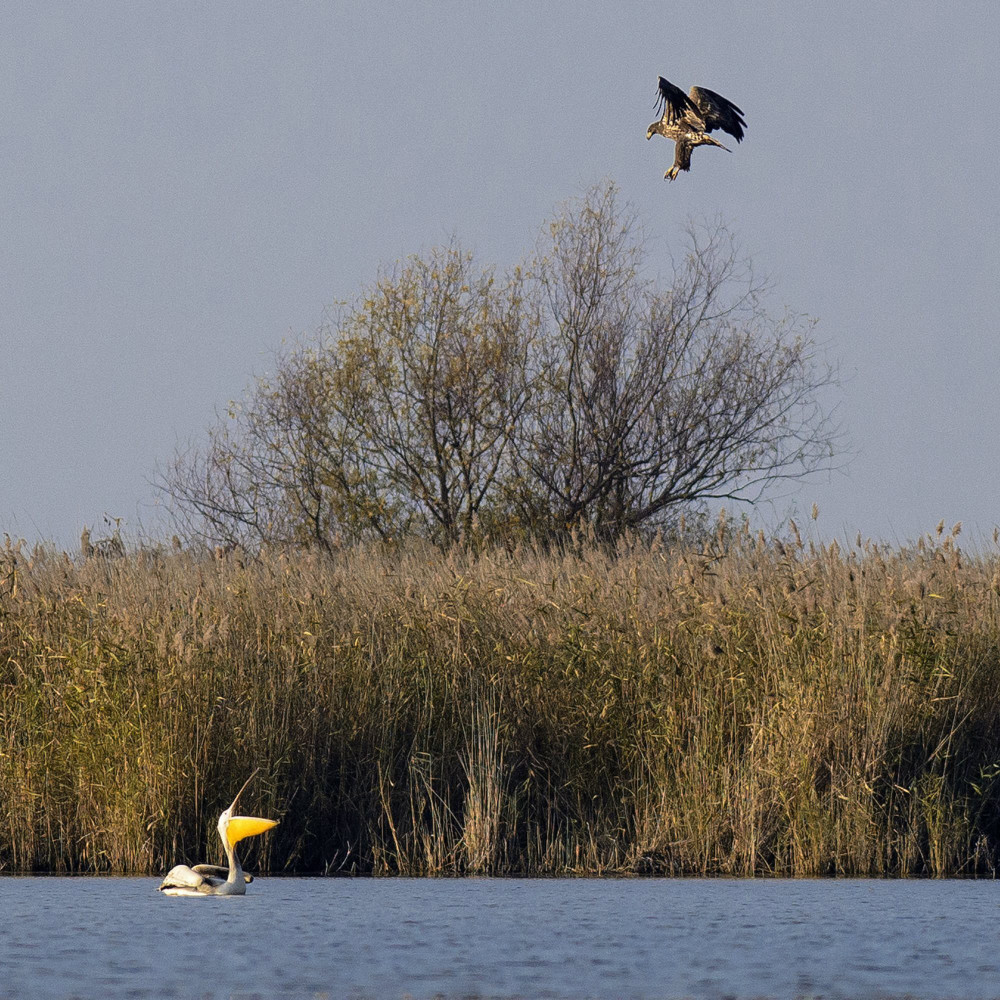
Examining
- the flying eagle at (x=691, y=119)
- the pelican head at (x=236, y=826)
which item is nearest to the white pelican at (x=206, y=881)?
the pelican head at (x=236, y=826)

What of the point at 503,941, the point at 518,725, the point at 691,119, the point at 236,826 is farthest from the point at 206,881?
the point at 691,119

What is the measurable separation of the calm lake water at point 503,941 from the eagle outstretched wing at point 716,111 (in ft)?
19.7

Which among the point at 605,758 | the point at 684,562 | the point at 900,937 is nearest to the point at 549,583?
the point at 684,562

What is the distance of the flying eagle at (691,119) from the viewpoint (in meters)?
11.1

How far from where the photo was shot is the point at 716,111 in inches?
447

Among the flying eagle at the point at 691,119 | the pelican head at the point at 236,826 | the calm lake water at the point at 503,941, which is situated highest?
the flying eagle at the point at 691,119

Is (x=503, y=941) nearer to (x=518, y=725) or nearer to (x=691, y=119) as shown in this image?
(x=518, y=725)

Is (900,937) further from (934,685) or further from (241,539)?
(241,539)

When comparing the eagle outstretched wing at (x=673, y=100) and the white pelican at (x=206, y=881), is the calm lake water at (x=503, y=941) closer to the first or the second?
the white pelican at (x=206, y=881)

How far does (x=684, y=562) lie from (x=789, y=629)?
45.6 inches

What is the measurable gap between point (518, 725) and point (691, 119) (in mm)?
4846

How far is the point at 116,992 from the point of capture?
173 inches

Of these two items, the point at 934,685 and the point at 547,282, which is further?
the point at 547,282

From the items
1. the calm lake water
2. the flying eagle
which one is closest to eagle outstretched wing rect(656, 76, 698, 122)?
the flying eagle
